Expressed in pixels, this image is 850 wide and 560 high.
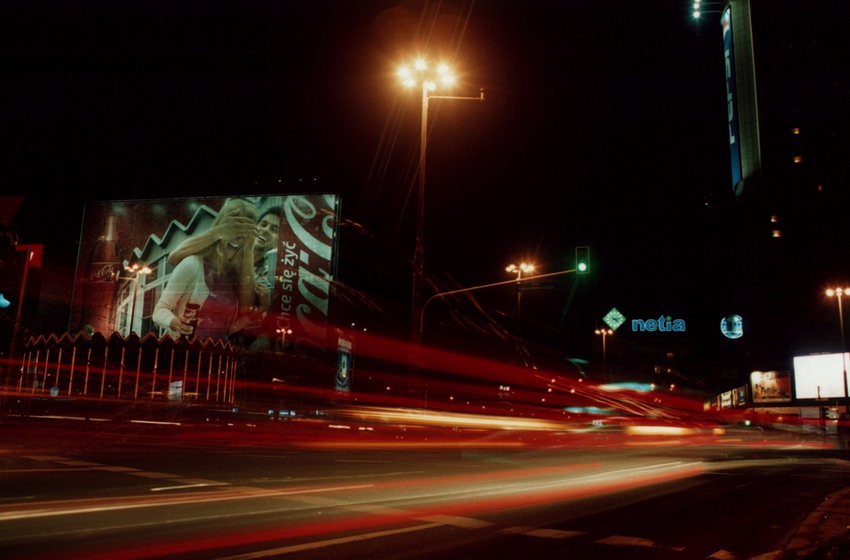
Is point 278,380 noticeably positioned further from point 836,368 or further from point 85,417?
point 836,368

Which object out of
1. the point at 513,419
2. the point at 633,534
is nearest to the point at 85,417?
the point at 513,419

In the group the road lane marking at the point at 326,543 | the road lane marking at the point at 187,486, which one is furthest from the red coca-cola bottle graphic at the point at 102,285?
the road lane marking at the point at 326,543

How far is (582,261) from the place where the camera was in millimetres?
19031

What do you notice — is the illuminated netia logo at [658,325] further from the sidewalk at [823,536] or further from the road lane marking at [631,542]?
the road lane marking at [631,542]

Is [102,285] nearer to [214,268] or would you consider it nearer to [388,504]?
[214,268]

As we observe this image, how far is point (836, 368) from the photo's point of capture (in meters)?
58.9

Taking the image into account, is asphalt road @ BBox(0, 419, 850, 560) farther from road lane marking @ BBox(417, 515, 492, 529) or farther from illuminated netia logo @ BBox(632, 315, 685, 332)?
illuminated netia logo @ BBox(632, 315, 685, 332)

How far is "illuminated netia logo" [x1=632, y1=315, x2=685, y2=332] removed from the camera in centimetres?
10369

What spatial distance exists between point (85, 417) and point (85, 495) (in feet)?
60.2

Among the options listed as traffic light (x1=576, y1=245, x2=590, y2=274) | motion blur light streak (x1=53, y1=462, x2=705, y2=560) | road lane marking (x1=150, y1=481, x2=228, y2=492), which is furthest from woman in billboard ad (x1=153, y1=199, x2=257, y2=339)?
road lane marking (x1=150, y1=481, x2=228, y2=492)

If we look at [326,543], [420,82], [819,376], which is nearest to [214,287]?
[420,82]

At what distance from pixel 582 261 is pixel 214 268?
124ft

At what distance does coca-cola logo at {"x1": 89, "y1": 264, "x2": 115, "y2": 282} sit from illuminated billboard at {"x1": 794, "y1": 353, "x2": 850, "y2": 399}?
5788 centimetres

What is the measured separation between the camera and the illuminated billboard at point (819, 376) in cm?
5884
